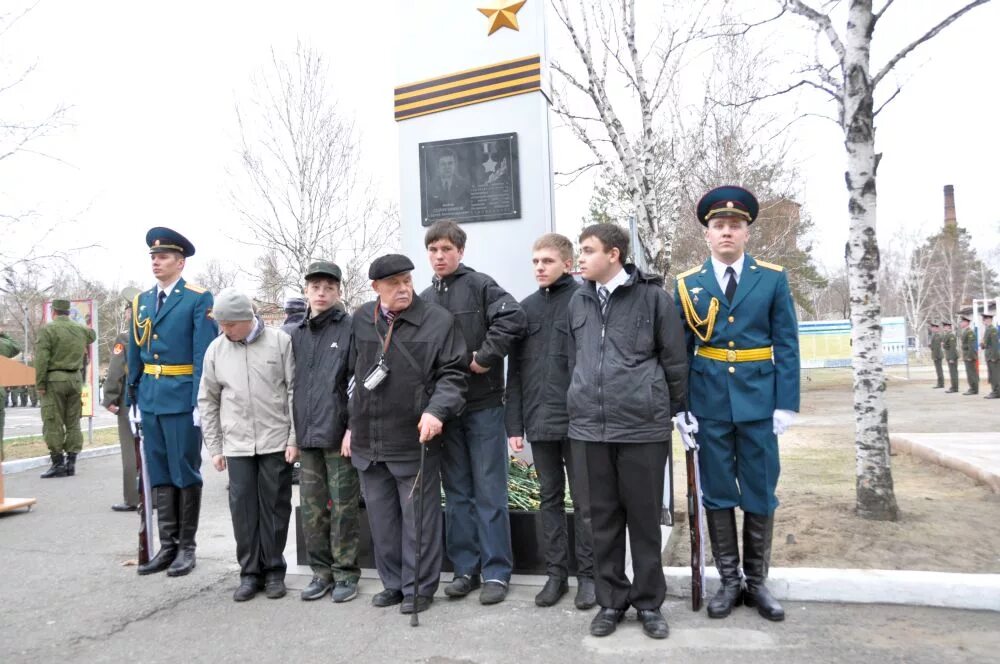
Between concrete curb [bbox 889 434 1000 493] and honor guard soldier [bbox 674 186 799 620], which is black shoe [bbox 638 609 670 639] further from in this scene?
concrete curb [bbox 889 434 1000 493]

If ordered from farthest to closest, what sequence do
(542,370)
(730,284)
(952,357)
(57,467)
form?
(952,357) → (57,467) → (542,370) → (730,284)

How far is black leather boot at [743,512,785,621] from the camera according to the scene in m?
3.72

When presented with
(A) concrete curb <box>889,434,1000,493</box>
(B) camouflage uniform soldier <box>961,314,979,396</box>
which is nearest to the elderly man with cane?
(A) concrete curb <box>889,434,1000,493</box>

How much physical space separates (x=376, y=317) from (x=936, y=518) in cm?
447

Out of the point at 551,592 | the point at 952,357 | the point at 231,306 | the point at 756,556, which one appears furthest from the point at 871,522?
the point at 952,357

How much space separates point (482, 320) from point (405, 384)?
630mm

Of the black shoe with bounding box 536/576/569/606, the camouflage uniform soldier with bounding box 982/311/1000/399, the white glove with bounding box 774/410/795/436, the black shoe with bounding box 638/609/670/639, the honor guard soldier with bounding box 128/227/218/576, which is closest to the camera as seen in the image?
the black shoe with bounding box 638/609/670/639

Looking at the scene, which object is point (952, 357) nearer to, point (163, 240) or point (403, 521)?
point (403, 521)

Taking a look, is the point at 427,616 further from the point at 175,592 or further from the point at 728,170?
the point at 728,170

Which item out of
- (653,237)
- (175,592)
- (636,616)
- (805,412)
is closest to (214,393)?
(175,592)

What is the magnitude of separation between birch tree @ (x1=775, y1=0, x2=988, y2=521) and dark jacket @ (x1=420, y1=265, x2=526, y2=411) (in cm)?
305

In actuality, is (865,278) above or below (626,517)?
above

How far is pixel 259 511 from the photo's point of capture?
442 centimetres

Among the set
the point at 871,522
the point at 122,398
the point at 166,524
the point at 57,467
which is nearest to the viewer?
the point at 166,524
